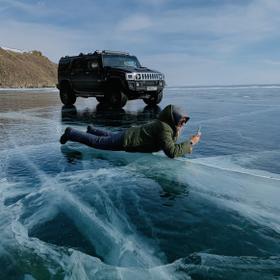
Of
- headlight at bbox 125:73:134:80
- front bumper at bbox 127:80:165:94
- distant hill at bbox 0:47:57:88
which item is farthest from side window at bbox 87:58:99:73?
distant hill at bbox 0:47:57:88

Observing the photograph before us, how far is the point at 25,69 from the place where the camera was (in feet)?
298

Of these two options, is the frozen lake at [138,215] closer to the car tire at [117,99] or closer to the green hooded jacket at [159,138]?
the green hooded jacket at [159,138]

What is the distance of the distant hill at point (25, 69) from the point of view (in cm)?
8169

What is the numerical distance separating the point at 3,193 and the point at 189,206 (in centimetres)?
207

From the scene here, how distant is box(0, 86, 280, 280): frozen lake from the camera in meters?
2.91

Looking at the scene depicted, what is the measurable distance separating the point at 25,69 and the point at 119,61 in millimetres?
79418

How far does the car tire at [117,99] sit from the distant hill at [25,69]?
65.2m

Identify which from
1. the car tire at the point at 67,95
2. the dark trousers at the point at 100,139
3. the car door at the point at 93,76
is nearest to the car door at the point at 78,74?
the car door at the point at 93,76

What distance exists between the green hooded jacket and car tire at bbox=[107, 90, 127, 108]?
918 centimetres

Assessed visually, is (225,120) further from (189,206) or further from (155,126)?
(189,206)

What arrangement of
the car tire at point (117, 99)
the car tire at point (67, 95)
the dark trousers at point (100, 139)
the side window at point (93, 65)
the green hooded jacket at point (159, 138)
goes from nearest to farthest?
1. the green hooded jacket at point (159, 138)
2. the dark trousers at point (100, 139)
3. the car tire at point (117, 99)
4. the side window at point (93, 65)
5. the car tire at point (67, 95)

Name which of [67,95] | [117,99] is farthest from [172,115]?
[67,95]

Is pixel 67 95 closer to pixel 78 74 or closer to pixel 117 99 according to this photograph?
pixel 78 74

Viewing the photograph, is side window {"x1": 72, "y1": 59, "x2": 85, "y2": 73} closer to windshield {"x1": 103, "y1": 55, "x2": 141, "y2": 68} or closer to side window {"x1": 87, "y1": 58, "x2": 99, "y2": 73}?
side window {"x1": 87, "y1": 58, "x2": 99, "y2": 73}
